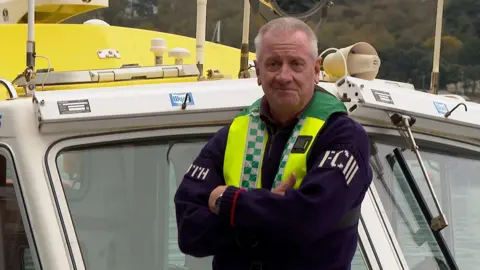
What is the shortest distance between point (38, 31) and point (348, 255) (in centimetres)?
297

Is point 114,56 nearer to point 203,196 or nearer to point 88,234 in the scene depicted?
point 88,234

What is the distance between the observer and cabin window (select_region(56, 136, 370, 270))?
13.6 feet

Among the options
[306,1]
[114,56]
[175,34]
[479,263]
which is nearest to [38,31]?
[114,56]

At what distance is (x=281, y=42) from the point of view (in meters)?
3.45

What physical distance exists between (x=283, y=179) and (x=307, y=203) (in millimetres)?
173

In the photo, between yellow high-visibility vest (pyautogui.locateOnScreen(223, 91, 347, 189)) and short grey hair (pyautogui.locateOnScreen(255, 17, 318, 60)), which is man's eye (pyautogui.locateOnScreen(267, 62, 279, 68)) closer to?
short grey hair (pyautogui.locateOnScreen(255, 17, 318, 60))

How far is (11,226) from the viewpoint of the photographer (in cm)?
430

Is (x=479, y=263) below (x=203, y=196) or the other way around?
below

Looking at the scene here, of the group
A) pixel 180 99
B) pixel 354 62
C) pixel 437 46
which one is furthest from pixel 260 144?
pixel 437 46

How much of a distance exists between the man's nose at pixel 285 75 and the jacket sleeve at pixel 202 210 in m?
0.32

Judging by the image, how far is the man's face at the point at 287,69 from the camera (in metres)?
3.45

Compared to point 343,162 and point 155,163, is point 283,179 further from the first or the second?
point 155,163

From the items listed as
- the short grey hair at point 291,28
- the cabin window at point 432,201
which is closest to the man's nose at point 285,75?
the short grey hair at point 291,28

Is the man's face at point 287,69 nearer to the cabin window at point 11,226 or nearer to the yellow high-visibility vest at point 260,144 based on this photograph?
the yellow high-visibility vest at point 260,144
